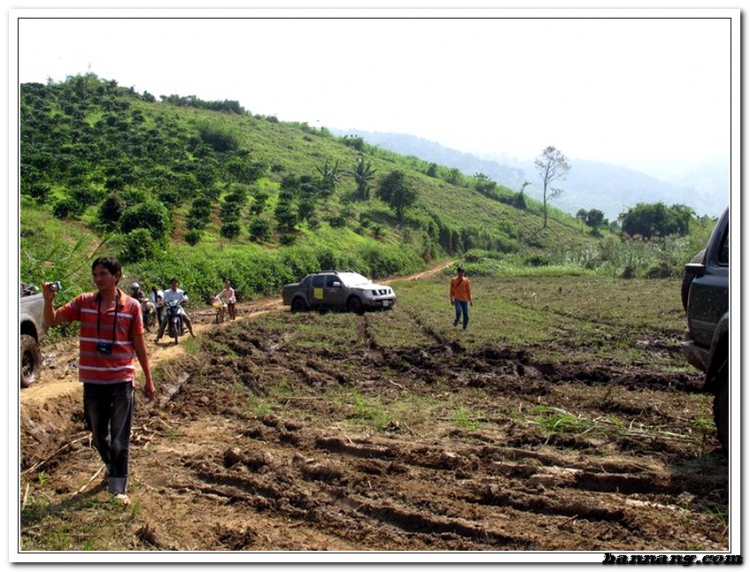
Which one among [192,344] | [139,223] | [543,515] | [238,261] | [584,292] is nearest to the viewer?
[543,515]

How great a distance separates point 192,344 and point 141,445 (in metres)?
7.15

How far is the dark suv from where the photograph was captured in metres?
5.87

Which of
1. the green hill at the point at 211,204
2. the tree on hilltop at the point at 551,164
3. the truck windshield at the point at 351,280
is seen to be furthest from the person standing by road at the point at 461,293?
the tree on hilltop at the point at 551,164

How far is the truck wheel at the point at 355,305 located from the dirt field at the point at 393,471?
35.0 feet

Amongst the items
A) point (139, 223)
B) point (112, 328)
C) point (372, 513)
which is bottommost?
point (372, 513)

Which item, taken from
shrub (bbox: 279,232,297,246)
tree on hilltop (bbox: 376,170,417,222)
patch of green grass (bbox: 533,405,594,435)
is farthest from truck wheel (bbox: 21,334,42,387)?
tree on hilltop (bbox: 376,170,417,222)

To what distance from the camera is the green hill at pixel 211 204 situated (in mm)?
25734

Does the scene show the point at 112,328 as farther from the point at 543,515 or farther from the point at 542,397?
the point at 542,397

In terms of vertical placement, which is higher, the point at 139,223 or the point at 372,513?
the point at 139,223

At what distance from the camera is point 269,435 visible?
777 centimetres

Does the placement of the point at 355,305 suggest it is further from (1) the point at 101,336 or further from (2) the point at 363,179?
(2) the point at 363,179

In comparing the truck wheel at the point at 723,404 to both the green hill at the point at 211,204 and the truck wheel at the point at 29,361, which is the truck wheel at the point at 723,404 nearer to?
the truck wheel at the point at 29,361

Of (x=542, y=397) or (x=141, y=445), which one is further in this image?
(x=542, y=397)

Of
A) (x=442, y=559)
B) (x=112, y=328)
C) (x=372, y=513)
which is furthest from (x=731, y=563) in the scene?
(x=112, y=328)
